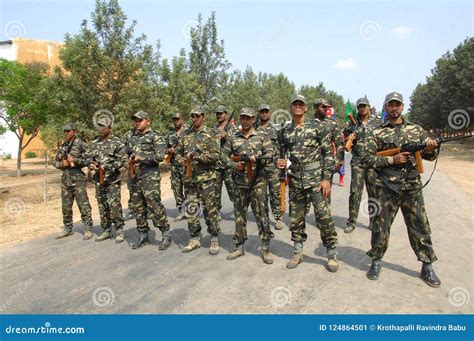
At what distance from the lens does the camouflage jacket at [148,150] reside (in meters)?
5.68

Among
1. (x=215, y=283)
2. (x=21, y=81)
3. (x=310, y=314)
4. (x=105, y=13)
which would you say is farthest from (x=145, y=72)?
(x=310, y=314)

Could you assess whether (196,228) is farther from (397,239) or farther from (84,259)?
(397,239)

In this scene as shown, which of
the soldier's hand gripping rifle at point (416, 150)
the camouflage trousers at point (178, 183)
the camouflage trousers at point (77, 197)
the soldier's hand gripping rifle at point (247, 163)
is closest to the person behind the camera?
the soldier's hand gripping rifle at point (416, 150)

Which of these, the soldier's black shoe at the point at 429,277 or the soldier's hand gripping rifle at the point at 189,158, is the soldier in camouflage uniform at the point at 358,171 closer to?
the soldier's black shoe at the point at 429,277

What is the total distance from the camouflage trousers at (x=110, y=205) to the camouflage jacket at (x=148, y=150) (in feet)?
2.56

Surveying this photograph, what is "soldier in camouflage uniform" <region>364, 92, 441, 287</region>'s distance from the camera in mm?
4035

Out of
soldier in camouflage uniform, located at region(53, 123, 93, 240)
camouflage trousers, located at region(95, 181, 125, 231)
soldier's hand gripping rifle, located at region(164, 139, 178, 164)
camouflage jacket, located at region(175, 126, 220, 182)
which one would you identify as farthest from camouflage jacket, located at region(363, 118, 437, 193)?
soldier in camouflage uniform, located at region(53, 123, 93, 240)

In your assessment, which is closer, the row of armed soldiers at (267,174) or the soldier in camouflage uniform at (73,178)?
the row of armed soldiers at (267,174)

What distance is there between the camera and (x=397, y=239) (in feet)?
18.5

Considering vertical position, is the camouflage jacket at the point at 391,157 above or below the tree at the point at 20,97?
below

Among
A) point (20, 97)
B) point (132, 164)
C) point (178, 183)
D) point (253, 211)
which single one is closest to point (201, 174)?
point (253, 211)

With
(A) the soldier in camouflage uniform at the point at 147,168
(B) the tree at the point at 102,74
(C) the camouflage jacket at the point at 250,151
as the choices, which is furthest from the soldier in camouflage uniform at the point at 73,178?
(B) the tree at the point at 102,74

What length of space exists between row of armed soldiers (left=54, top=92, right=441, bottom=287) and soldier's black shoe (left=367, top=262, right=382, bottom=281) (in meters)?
0.01
